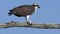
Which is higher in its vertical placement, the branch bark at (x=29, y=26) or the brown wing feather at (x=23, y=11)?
the brown wing feather at (x=23, y=11)

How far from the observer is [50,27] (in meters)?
3.63

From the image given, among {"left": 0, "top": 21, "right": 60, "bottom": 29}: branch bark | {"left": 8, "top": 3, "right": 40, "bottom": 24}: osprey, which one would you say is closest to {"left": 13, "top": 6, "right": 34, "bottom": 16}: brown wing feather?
{"left": 8, "top": 3, "right": 40, "bottom": 24}: osprey

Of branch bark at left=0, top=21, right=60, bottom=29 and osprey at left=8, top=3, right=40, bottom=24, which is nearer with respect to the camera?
branch bark at left=0, top=21, right=60, bottom=29

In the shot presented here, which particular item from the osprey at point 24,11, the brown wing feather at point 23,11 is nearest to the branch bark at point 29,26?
the osprey at point 24,11

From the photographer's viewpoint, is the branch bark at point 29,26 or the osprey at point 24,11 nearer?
the branch bark at point 29,26

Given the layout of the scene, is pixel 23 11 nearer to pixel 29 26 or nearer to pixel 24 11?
pixel 24 11

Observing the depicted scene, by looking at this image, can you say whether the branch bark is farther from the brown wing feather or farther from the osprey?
the brown wing feather

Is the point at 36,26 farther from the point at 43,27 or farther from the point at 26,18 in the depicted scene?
the point at 26,18

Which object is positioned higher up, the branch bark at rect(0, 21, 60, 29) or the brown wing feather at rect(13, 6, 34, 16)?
the brown wing feather at rect(13, 6, 34, 16)

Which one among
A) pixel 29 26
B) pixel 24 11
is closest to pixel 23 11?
pixel 24 11

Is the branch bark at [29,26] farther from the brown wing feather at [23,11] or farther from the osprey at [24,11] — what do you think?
the brown wing feather at [23,11]

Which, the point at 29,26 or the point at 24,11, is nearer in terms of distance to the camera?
the point at 29,26

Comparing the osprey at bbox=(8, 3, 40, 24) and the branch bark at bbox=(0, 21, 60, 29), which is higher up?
the osprey at bbox=(8, 3, 40, 24)

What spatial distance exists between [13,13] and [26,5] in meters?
0.41
